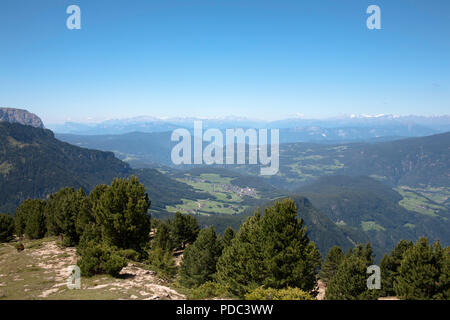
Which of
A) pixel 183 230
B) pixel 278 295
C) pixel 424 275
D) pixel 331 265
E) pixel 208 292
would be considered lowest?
pixel 331 265

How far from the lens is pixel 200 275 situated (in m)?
37.3

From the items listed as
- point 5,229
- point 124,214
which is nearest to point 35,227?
point 5,229

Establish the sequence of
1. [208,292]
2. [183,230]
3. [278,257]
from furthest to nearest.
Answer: [183,230] → [278,257] → [208,292]

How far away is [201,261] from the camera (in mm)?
38531

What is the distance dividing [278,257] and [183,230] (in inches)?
1696

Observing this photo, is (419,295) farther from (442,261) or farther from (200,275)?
(200,275)

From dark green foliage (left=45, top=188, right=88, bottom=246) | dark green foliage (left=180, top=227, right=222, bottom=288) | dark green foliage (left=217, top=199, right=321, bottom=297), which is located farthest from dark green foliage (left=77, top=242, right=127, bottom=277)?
dark green foliage (left=45, top=188, right=88, bottom=246)

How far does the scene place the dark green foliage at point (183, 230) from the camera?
2400 inches

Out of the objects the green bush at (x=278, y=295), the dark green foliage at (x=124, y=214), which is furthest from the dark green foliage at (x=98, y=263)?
Answer: the green bush at (x=278, y=295)

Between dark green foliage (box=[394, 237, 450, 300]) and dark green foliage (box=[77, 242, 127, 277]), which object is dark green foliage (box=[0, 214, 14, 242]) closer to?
dark green foliage (box=[77, 242, 127, 277])

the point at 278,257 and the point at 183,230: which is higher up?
the point at 278,257

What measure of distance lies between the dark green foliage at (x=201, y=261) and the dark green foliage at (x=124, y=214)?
862 centimetres

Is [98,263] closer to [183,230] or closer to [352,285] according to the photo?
[352,285]
